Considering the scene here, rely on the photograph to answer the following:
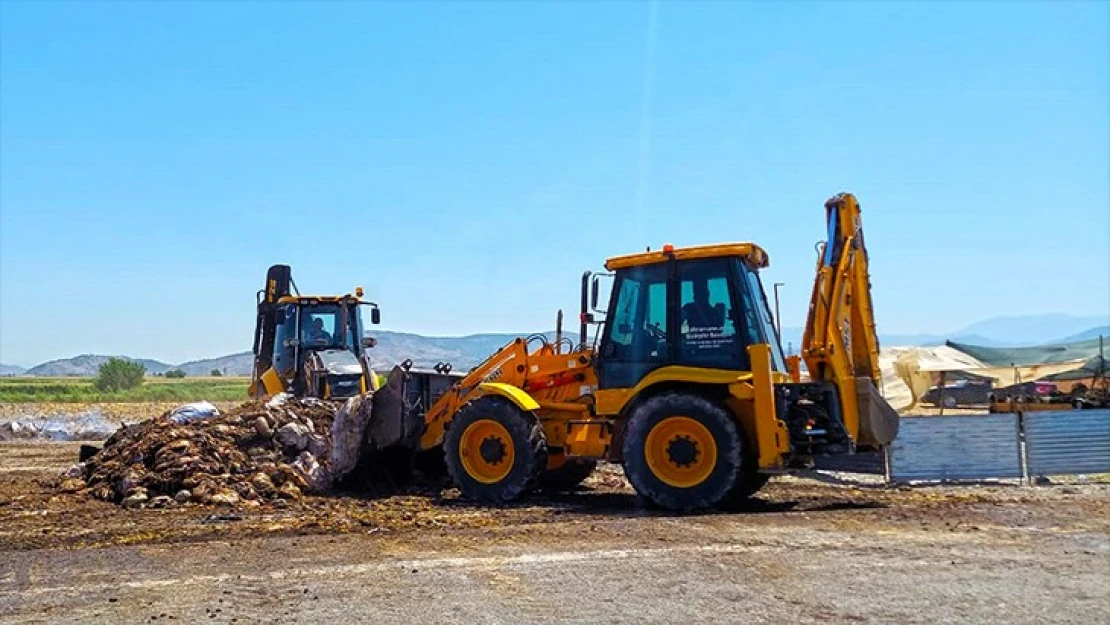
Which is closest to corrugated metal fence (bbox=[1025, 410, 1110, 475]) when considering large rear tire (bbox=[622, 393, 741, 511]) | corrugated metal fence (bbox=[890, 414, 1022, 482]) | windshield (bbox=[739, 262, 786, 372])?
corrugated metal fence (bbox=[890, 414, 1022, 482])

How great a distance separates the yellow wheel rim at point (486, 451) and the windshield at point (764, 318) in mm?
2936

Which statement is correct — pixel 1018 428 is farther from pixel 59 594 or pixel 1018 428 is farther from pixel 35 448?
pixel 35 448

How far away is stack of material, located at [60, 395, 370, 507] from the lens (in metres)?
11.6

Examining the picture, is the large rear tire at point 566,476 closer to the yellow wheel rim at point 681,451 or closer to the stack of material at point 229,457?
the yellow wheel rim at point 681,451

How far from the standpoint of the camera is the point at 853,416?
10.5 m

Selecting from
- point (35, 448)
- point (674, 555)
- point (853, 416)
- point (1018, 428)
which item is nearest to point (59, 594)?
point (674, 555)

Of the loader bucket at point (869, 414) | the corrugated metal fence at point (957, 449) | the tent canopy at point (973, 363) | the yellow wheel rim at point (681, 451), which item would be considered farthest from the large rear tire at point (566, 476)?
the tent canopy at point (973, 363)

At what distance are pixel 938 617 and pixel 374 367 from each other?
13.6 metres

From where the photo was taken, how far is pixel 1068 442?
13.6m

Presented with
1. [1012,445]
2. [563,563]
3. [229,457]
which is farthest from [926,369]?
[563,563]

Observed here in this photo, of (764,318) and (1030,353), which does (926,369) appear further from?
(764,318)

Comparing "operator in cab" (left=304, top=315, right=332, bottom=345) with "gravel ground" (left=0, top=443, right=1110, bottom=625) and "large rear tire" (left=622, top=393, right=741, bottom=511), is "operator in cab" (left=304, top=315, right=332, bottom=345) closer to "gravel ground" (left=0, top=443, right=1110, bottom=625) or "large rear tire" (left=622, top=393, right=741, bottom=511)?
"gravel ground" (left=0, top=443, right=1110, bottom=625)

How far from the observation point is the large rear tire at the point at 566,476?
12.7 m

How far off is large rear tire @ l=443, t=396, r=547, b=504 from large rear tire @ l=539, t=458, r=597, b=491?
3.81 feet
